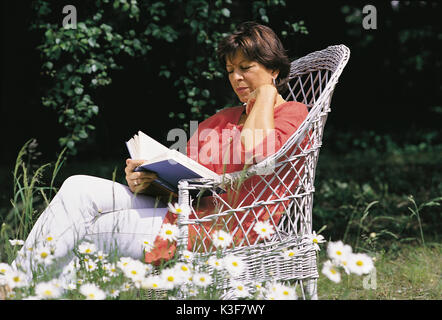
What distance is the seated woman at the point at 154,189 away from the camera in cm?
168

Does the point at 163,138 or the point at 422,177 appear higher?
the point at 163,138

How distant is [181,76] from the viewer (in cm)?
324

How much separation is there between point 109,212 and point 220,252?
47cm

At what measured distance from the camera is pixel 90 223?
1770 millimetres

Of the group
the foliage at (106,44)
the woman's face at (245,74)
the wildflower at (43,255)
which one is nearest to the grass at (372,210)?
the wildflower at (43,255)

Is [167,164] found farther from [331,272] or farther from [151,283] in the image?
[331,272]

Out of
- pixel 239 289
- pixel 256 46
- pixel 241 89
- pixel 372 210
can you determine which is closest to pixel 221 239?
pixel 239 289

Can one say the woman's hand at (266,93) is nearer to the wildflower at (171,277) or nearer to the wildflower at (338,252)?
the wildflower at (338,252)

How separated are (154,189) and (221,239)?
1.42 ft

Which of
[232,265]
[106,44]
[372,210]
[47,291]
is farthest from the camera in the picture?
[372,210]

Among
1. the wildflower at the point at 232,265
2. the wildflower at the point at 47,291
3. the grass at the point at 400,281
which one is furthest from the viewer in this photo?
the grass at the point at 400,281

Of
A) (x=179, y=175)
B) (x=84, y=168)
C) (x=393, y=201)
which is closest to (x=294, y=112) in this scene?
(x=179, y=175)
